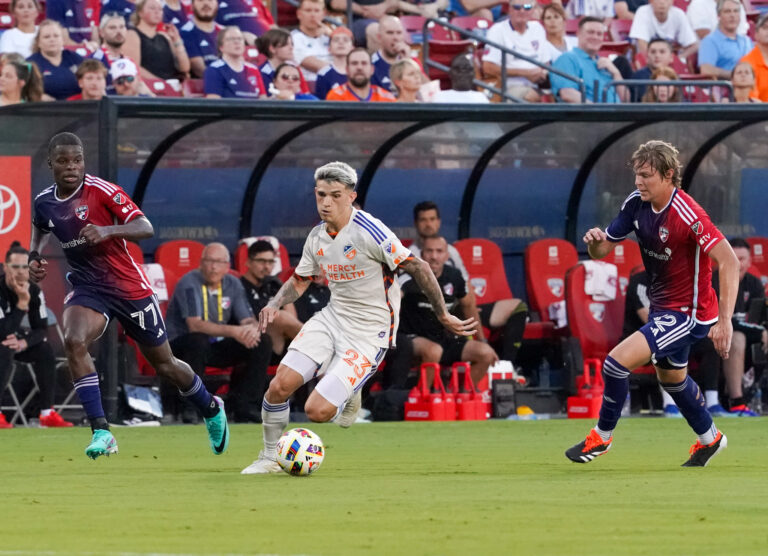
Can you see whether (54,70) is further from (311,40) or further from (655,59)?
(655,59)

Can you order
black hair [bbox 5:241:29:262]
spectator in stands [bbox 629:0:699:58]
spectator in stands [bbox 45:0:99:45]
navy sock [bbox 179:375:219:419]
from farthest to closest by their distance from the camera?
spectator in stands [bbox 629:0:699:58], spectator in stands [bbox 45:0:99:45], black hair [bbox 5:241:29:262], navy sock [bbox 179:375:219:419]

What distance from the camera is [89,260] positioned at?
10.1 m

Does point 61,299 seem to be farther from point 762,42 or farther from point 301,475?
point 762,42

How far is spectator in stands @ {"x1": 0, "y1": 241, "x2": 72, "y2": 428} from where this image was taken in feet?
45.9

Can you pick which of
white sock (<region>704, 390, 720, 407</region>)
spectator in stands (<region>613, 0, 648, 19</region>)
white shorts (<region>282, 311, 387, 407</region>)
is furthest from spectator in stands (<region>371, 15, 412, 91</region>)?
white shorts (<region>282, 311, 387, 407</region>)

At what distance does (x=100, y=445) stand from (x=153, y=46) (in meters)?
7.80

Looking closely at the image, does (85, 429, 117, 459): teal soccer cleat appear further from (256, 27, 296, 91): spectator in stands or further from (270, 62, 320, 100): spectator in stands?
(256, 27, 296, 91): spectator in stands

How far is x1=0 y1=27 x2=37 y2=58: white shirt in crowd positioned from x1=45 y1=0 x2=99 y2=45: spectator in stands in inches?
34.5

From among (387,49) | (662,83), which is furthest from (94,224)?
(662,83)

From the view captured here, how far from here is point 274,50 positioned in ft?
54.5

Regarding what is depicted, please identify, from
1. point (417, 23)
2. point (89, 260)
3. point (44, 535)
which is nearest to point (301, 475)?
point (89, 260)

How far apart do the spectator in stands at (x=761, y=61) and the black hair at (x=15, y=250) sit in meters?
8.80

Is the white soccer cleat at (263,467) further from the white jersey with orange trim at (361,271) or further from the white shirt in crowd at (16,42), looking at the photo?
the white shirt in crowd at (16,42)

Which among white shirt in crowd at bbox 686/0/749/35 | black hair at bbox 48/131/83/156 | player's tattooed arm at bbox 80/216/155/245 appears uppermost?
white shirt in crowd at bbox 686/0/749/35
